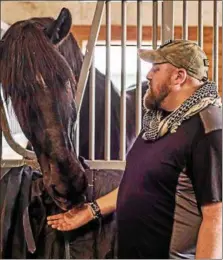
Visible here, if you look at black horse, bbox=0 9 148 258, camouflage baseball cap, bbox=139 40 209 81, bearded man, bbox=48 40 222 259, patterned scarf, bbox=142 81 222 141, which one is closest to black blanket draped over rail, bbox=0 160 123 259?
black horse, bbox=0 9 148 258

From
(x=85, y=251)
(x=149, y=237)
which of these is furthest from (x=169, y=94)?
(x=85, y=251)

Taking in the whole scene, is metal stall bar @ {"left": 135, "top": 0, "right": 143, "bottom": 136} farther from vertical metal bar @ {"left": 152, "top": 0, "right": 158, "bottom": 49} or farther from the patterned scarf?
the patterned scarf

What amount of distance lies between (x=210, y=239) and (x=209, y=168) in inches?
5.8

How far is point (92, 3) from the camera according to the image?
1186mm

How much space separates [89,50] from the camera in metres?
1.18

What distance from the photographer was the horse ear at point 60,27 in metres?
1.05

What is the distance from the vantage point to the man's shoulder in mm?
913

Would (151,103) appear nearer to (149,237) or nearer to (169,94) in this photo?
(169,94)

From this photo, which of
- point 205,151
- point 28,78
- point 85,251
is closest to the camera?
point 205,151

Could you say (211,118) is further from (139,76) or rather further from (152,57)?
(139,76)

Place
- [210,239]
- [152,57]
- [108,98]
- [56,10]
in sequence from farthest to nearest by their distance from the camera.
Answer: [108,98]
[56,10]
[152,57]
[210,239]

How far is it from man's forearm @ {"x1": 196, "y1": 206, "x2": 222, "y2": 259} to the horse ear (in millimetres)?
551

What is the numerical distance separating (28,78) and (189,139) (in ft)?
1.31

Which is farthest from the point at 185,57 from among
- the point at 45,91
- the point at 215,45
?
the point at 45,91
